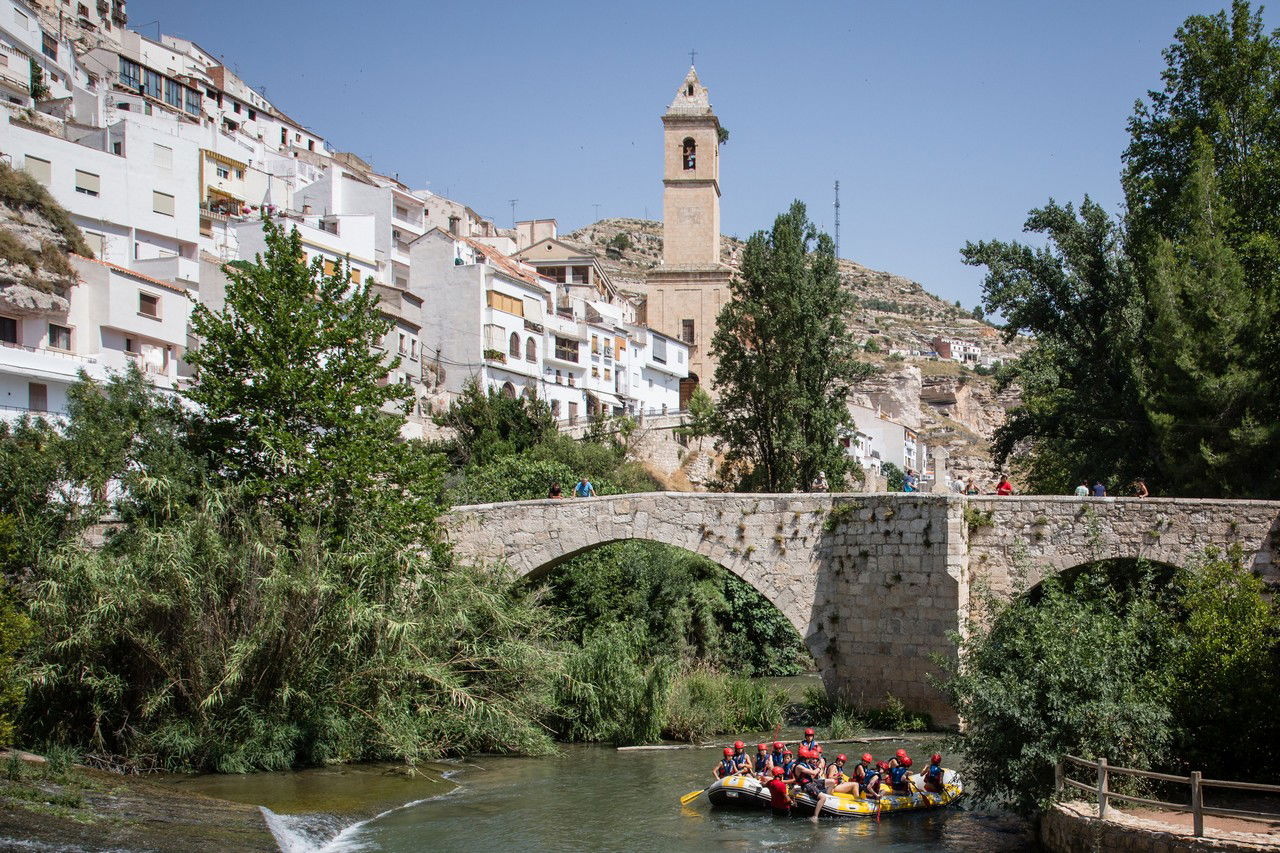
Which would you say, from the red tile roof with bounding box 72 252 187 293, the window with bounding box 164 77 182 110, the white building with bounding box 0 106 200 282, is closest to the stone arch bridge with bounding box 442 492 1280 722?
the red tile roof with bounding box 72 252 187 293

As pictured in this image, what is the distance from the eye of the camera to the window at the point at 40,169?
3803cm

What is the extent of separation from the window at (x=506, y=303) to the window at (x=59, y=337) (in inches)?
733

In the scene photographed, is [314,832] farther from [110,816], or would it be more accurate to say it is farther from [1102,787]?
[1102,787]

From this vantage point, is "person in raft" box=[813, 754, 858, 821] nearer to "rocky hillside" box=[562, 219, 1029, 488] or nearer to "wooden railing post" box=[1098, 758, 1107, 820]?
"wooden railing post" box=[1098, 758, 1107, 820]

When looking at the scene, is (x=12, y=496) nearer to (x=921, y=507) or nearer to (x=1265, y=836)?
(x=921, y=507)

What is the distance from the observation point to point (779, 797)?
57.2 feet

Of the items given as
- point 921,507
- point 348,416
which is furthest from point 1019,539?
point 348,416

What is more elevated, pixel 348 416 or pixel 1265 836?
pixel 348 416

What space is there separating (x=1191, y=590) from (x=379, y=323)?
14.0 meters

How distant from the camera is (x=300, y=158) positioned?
63.5 metres

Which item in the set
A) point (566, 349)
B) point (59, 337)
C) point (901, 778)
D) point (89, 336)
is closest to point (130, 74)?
point (566, 349)

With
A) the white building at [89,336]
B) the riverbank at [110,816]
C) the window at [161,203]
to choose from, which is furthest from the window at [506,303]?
the riverbank at [110,816]

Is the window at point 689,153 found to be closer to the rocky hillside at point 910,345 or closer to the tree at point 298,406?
the rocky hillside at point 910,345

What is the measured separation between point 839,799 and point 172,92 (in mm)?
52936
